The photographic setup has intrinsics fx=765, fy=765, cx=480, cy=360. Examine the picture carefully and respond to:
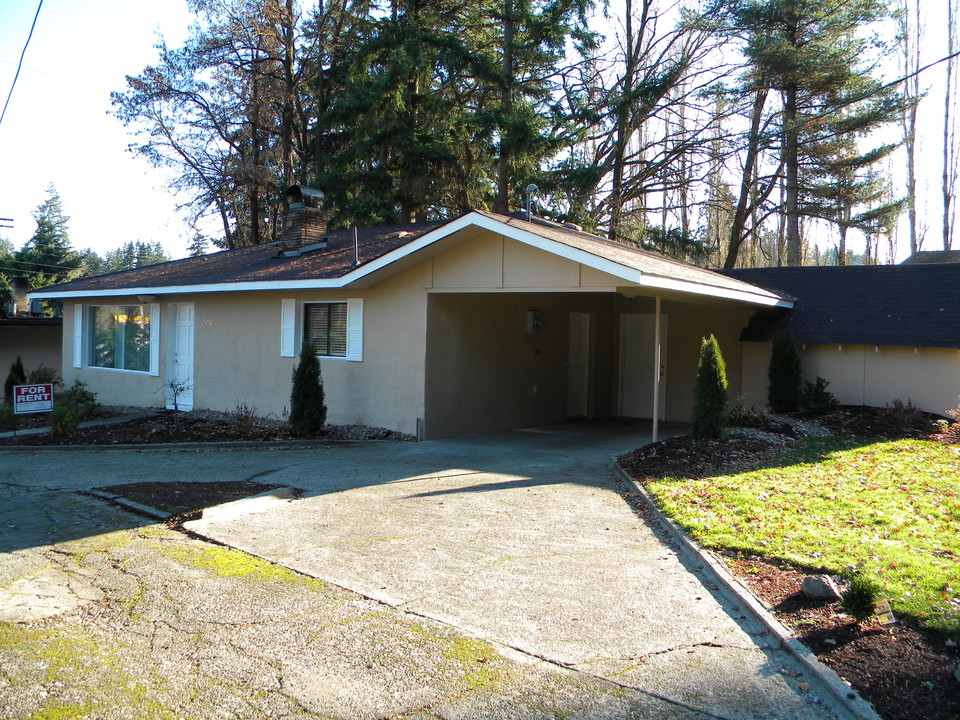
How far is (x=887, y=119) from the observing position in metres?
22.7

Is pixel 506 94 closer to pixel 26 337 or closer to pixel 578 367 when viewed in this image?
pixel 578 367

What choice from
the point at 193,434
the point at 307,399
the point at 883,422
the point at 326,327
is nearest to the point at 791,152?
the point at 883,422

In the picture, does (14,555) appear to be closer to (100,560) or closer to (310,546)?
(100,560)

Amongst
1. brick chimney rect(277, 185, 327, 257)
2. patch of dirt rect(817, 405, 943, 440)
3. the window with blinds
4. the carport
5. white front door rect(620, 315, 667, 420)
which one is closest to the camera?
patch of dirt rect(817, 405, 943, 440)

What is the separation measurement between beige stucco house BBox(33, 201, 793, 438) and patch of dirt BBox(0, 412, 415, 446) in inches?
12.6

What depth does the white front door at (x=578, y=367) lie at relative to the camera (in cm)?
1585

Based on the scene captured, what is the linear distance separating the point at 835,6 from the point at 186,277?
66.0 feet

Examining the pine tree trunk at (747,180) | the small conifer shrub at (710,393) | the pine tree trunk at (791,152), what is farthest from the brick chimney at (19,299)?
the pine tree trunk at (791,152)

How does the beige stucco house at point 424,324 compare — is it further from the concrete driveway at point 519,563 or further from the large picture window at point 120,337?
the concrete driveway at point 519,563

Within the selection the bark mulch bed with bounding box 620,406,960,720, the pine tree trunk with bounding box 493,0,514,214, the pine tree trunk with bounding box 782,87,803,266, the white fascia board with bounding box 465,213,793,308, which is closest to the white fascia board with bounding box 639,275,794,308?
the white fascia board with bounding box 465,213,793,308

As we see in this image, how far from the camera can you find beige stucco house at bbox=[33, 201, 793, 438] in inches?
449

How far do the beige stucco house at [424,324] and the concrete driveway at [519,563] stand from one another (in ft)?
8.00

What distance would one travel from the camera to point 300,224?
16891 millimetres

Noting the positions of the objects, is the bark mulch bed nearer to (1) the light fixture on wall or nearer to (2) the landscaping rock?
(2) the landscaping rock
